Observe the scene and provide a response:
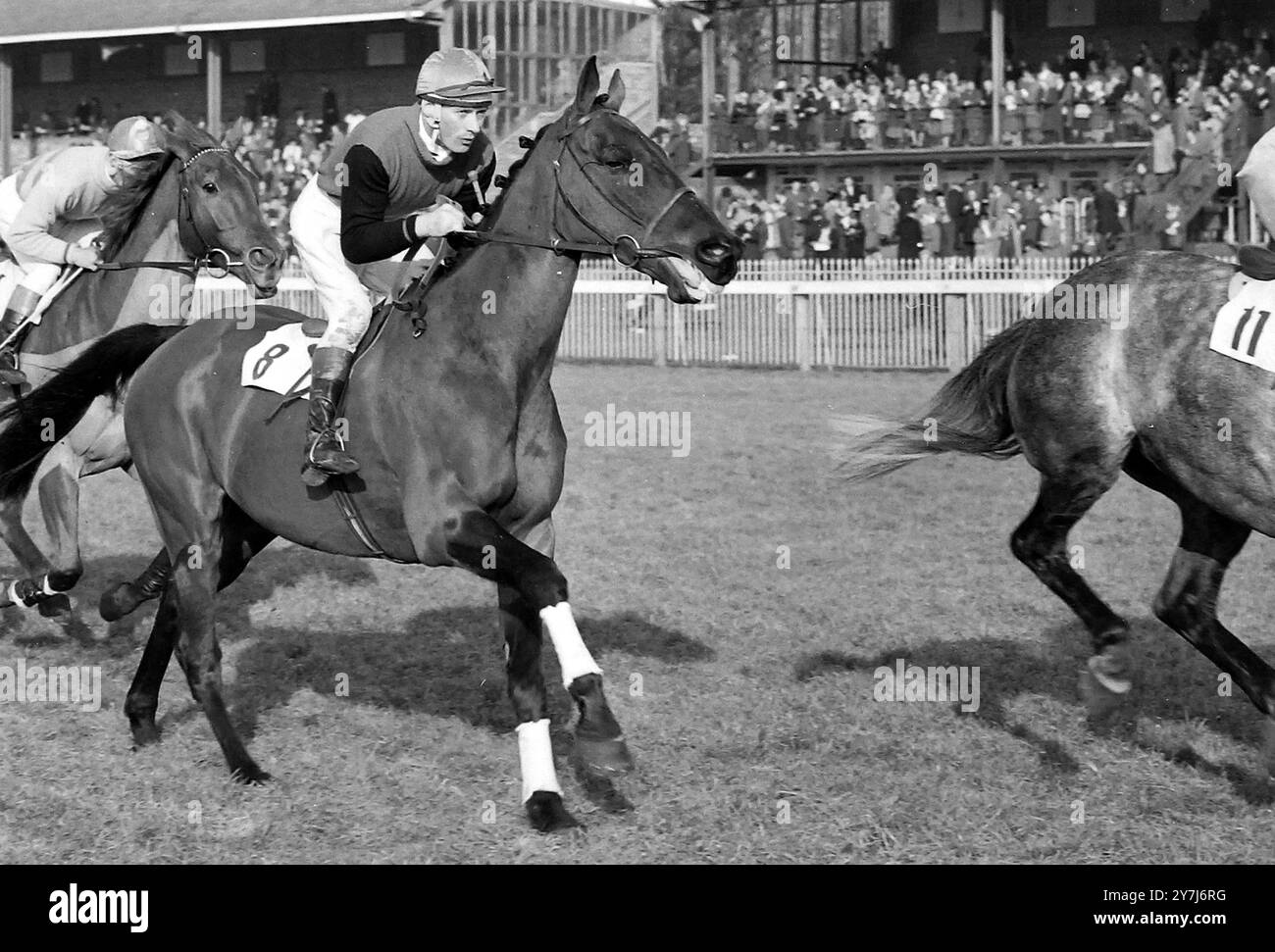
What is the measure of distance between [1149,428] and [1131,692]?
4.40 feet

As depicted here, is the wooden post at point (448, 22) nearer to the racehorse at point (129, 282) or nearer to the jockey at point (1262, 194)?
the racehorse at point (129, 282)

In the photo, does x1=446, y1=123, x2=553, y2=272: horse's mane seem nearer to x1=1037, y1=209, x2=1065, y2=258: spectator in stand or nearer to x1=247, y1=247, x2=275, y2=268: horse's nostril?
x1=247, y1=247, x2=275, y2=268: horse's nostril

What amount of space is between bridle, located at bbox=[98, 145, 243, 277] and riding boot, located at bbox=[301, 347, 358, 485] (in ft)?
6.88

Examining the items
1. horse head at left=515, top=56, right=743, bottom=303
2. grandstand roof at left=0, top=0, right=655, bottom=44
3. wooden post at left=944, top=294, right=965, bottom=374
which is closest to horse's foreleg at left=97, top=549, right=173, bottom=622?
horse head at left=515, top=56, right=743, bottom=303

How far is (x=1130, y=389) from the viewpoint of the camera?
588 centimetres

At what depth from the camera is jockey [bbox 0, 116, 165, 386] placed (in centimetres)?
762

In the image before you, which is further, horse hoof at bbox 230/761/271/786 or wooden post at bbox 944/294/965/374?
wooden post at bbox 944/294/965/374

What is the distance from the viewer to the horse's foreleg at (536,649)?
4.61 meters

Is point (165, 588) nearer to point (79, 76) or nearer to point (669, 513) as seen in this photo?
point (669, 513)

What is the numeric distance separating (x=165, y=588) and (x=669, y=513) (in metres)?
5.14

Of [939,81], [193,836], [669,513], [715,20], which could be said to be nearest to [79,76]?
[715,20]

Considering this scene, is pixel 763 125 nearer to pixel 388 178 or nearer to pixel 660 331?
pixel 660 331

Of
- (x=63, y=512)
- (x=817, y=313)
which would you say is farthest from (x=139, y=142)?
(x=817, y=313)

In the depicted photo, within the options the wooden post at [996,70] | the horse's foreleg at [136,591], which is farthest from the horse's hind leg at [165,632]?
the wooden post at [996,70]
